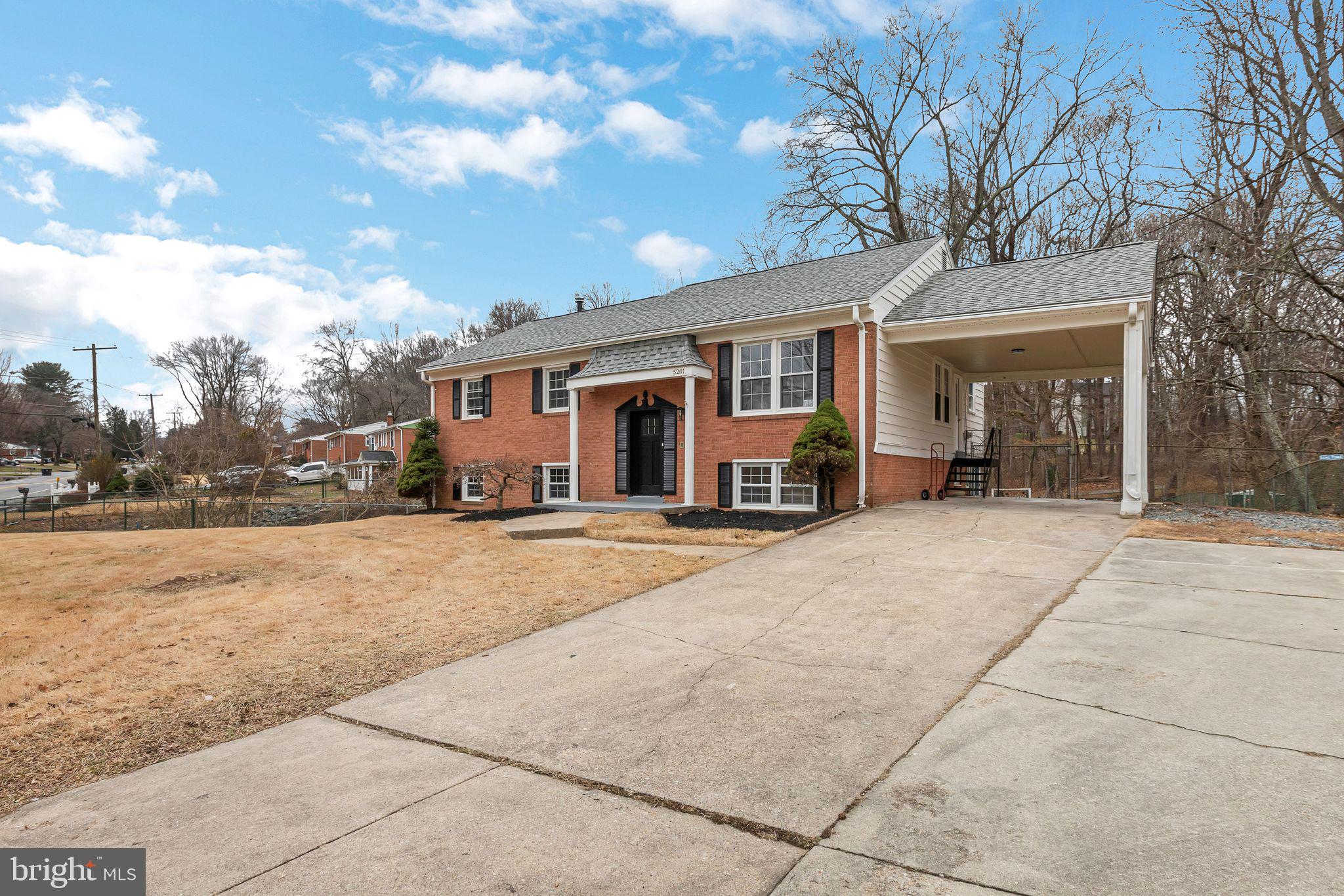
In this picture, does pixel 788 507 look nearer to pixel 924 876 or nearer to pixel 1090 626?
pixel 1090 626

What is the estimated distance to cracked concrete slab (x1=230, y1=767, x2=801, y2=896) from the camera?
2.21 metres

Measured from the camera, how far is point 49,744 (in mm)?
3598

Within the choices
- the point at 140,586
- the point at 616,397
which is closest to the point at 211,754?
the point at 140,586

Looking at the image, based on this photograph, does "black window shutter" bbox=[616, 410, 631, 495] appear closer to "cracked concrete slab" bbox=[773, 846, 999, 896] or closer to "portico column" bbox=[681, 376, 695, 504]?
"portico column" bbox=[681, 376, 695, 504]

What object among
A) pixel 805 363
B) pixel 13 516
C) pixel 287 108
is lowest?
pixel 13 516

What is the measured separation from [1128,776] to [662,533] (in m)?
7.84

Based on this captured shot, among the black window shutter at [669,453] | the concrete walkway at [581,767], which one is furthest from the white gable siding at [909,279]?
the concrete walkway at [581,767]

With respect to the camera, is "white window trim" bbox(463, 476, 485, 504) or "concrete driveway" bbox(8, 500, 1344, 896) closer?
"concrete driveway" bbox(8, 500, 1344, 896)

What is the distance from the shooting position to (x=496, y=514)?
15.2 m

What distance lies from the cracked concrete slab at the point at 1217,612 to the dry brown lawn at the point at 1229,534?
135 inches

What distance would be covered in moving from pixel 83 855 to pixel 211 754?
966 mm

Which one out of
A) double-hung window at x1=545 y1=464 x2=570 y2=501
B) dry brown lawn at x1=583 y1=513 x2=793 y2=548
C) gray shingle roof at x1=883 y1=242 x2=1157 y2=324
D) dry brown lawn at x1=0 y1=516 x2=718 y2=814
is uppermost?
gray shingle roof at x1=883 y1=242 x2=1157 y2=324

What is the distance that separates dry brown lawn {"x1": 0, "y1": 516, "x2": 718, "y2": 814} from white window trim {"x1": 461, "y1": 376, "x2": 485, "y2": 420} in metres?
8.46

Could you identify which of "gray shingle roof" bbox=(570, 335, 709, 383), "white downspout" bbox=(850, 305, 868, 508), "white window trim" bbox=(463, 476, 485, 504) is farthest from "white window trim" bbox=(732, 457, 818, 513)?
"white window trim" bbox=(463, 476, 485, 504)
